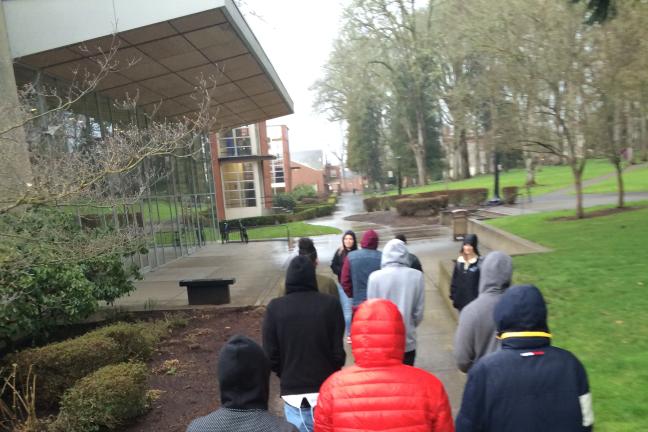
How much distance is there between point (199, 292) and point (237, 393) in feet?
24.9

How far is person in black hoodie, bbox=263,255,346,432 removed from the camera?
10.2ft

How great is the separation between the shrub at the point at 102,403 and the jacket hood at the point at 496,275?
11.2 ft

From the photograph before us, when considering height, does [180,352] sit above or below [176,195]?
below

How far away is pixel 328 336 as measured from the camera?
3.16 m

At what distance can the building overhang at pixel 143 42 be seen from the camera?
9.25 metres

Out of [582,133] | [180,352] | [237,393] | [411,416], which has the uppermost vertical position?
[582,133]

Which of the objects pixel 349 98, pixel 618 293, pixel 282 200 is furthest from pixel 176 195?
pixel 349 98

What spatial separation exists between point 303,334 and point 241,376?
1.12m

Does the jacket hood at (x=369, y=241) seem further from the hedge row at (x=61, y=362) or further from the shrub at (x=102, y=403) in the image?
the hedge row at (x=61, y=362)

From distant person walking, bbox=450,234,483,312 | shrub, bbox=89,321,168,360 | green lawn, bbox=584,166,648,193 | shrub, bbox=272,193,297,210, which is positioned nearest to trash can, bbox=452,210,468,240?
distant person walking, bbox=450,234,483,312

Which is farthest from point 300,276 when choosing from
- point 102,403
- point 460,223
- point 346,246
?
point 460,223

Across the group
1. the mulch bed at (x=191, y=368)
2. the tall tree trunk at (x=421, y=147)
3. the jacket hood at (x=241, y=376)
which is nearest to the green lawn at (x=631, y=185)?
the mulch bed at (x=191, y=368)

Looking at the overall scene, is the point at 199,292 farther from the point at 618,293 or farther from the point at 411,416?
the point at 411,416

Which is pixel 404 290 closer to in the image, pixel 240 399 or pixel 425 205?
pixel 240 399
